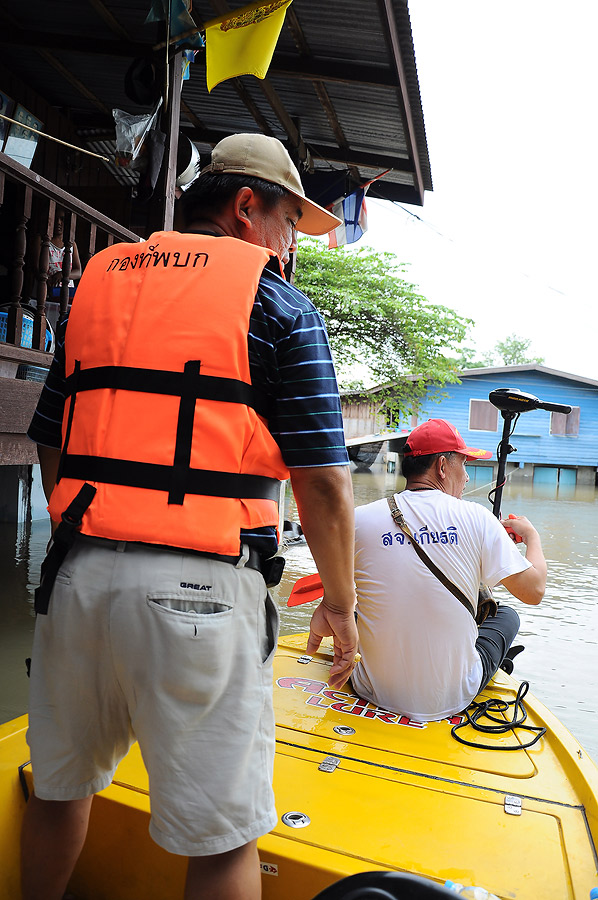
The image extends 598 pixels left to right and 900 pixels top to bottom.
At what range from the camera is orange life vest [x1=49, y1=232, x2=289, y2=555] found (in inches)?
50.3

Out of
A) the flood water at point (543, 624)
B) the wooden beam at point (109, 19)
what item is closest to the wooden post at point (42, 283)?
the wooden beam at point (109, 19)

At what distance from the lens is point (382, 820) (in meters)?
1.76

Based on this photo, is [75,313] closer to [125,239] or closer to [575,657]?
[125,239]

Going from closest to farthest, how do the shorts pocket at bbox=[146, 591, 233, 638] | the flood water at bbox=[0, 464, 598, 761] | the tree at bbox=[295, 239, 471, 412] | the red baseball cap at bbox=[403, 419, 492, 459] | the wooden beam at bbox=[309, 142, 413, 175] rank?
the shorts pocket at bbox=[146, 591, 233, 638] → the red baseball cap at bbox=[403, 419, 492, 459] → the flood water at bbox=[0, 464, 598, 761] → the wooden beam at bbox=[309, 142, 413, 175] → the tree at bbox=[295, 239, 471, 412]

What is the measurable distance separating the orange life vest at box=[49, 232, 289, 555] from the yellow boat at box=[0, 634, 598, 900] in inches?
32.1

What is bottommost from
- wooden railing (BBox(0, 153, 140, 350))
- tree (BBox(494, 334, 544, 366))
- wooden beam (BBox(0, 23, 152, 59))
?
wooden railing (BBox(0, 153, 140, 350))

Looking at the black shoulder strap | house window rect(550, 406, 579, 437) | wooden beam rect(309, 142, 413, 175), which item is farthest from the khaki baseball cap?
house window rect(550, 406, 579, 437)

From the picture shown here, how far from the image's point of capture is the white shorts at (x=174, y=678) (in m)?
1.21

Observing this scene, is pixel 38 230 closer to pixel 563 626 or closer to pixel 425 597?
pixel 425 597

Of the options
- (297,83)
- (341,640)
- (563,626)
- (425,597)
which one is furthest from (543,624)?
(341,640)

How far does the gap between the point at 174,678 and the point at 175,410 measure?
1.56ft

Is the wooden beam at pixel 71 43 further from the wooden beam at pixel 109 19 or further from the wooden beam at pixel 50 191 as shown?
the wooden beam at pixel 50 191

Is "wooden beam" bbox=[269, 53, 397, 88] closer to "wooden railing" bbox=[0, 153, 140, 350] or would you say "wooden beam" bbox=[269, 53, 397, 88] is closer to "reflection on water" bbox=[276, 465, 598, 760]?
"wooden railing" bbox=[0, 153, 140, 350]

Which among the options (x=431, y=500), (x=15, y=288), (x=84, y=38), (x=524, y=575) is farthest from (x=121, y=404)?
(x=84, y=38)
